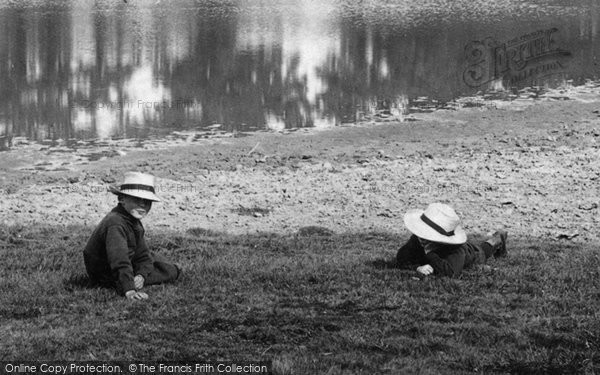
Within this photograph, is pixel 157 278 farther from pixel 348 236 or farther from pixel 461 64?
pixel 461 64

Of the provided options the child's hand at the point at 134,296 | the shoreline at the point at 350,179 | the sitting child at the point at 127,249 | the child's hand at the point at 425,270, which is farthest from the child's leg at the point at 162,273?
the shoreline at the point at 350,179

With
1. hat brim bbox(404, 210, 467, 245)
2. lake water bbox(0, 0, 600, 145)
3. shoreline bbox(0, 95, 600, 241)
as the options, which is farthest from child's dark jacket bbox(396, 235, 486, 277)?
lake water bbox(0, 0, 600, 145)

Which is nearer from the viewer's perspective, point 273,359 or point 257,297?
point 273,359

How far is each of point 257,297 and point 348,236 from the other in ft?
13.1

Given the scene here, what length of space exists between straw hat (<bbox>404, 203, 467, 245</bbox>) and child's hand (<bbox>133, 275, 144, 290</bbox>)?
2486mm

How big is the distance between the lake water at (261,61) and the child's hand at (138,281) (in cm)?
1069

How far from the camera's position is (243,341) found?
22.4ft

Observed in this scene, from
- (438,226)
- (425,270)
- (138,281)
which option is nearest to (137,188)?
(138,281)

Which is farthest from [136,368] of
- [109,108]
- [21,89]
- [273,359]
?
[21,89]

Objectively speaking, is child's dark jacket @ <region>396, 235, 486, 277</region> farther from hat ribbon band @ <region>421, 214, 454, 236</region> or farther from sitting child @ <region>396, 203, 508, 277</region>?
hat ribbon band @ <region>421, 214, 454, 236</region>

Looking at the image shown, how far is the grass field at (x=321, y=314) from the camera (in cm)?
649

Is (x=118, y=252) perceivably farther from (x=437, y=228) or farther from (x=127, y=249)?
(x=437, y=228)

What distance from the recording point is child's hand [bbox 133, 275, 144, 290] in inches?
324

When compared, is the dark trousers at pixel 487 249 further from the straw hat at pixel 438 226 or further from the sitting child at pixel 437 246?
the straw hat at pixel 438 226
